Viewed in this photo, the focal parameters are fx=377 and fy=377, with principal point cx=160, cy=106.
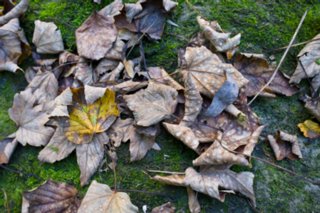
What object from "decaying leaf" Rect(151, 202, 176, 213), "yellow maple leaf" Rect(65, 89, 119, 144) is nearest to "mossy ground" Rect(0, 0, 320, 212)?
"decaying leaf" Rect(151, 202, 176, 213)

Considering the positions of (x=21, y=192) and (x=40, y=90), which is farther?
(x=40, y=90)

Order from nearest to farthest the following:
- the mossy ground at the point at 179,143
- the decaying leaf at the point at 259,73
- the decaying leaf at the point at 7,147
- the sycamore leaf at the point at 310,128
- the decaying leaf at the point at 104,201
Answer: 1. the decaying leaf at the point at 104,201
2. the mossy ground at the point at 179,143
3. the decaying leaf at the point at 7,147
4. the sycamore leaf at the point at 310,128
5. the decaying leaf at the point at 259,73

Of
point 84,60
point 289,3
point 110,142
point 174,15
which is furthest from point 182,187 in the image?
point 289,3

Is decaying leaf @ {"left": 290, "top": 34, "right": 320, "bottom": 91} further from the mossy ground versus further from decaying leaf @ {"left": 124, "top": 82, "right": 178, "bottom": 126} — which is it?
decaying leaf @ {"left": 124, "top": 82, "right": 178, "bottom": 126}

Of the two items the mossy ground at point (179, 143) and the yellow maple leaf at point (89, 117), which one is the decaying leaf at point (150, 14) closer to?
the mossy ground at point (179, 143)

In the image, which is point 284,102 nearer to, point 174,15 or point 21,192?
point 174,15

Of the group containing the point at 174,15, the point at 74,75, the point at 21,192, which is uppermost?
the point at 174,15

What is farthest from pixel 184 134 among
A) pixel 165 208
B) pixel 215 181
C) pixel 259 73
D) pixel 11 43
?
pixel 11 43

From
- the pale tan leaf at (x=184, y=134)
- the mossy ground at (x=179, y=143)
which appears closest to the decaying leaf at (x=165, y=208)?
the mossy ground at (x=179, y=143)
